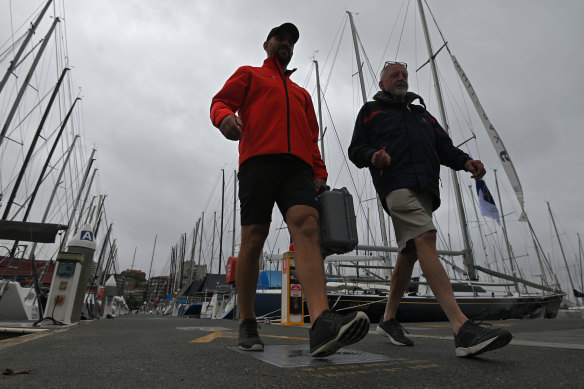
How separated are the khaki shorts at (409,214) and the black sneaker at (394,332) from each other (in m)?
0.51

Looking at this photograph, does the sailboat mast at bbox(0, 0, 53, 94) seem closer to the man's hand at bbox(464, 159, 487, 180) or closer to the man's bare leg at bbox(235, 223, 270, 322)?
the man's bare leg at bbox(235, 223, 270, 322)

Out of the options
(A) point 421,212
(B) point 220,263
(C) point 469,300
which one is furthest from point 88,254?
(B) point 220,263

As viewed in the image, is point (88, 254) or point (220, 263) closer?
point (88, 254)

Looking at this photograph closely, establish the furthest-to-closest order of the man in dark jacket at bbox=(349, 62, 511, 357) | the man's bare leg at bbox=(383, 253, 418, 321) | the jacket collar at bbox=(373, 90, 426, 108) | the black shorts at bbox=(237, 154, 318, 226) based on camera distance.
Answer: the jacket collar at bbox=(373, 90, 426, 108)
the man's bare leg at bbox=(383, 253, 418, 321)
the man in dark jacket at bbox=(349, 62, 511, 357)
the black shorts at bbox=(237, 154, 318, 226)

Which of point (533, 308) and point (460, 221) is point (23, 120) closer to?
point (460, 221)

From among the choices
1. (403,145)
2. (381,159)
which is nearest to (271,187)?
(381,159)

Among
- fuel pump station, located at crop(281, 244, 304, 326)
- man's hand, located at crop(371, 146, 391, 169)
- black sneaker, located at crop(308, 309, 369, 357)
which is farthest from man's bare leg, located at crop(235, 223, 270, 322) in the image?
fuel pump station, located at crop(281, 244, 304, 326)

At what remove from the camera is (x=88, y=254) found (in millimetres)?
5895

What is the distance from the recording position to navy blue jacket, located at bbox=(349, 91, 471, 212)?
94.0 inches

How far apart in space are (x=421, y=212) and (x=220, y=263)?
34906mm

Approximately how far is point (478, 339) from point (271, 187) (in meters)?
1.29

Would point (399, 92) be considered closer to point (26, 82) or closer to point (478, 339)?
point (478, 339)

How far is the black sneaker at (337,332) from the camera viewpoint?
1354 mm

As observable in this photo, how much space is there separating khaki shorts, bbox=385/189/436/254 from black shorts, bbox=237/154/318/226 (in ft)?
2.23
